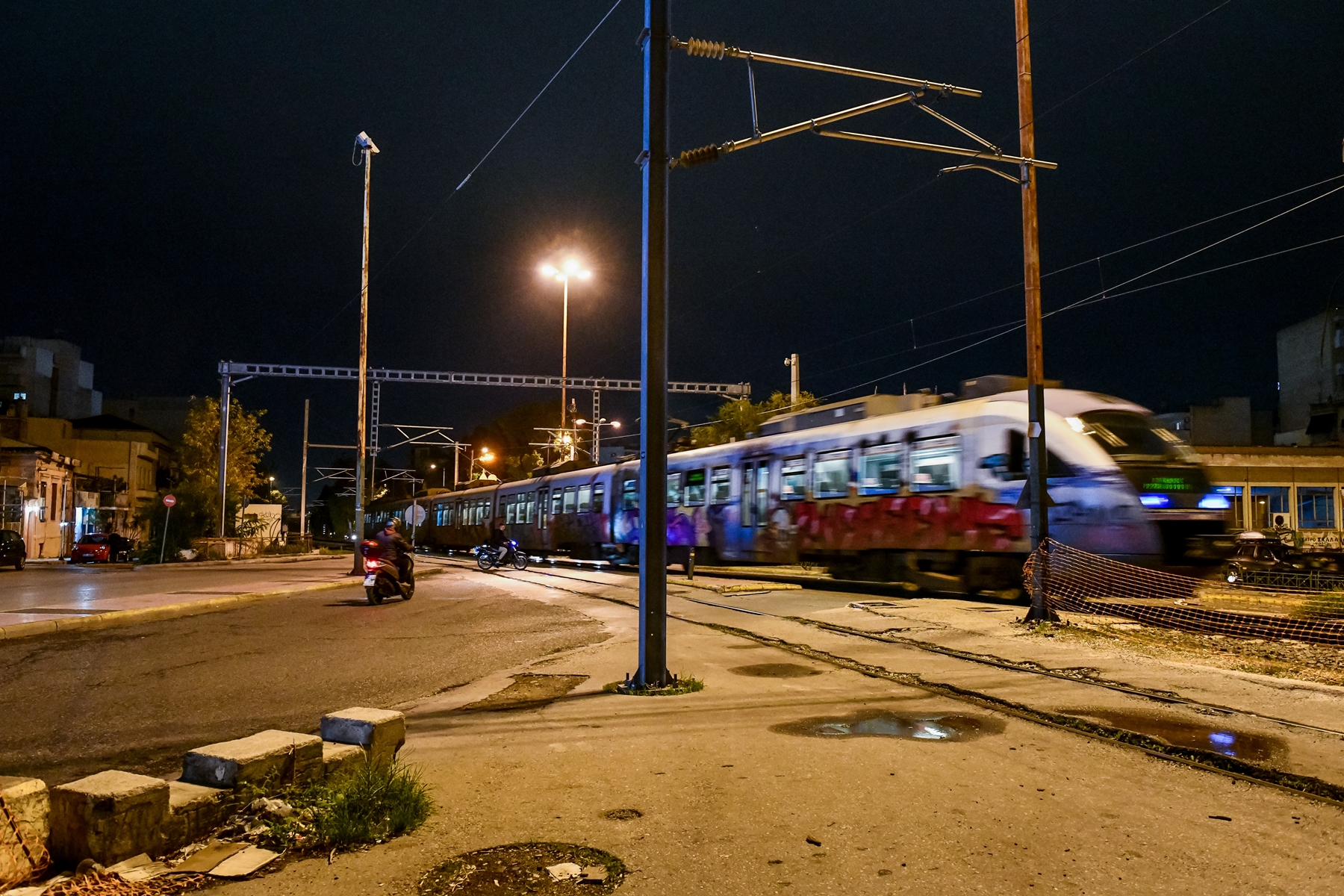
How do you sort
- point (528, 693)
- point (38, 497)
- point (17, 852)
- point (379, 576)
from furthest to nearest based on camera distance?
point (38, 497)
point (379, 576)
point (528, 693)
point (17, 852)

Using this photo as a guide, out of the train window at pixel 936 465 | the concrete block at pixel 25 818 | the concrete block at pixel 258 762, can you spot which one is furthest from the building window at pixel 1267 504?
the concrete block at pixel 25 818

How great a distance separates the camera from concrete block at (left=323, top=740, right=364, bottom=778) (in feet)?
15.3

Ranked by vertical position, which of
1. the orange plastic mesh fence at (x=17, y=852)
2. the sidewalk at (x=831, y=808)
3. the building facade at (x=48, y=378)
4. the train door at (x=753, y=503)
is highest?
the building facade at (x=48, y=378)

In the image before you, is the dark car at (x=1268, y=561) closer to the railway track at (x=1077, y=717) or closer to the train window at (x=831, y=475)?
the train window at (x=831, y=475)

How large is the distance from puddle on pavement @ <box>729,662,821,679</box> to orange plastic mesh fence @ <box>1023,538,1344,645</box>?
13.4 ft

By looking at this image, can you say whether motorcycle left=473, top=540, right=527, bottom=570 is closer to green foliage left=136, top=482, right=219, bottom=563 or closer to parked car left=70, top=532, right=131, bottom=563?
green foliage left=136, top=482, right=219, bottom=563

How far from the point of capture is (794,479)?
2033cm

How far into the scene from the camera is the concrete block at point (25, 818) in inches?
139

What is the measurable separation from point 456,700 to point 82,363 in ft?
262

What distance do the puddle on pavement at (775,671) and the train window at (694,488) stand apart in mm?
14929

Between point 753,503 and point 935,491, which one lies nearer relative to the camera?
point 935,491

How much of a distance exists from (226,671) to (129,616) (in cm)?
542

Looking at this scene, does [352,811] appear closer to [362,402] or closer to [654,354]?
[654,354]

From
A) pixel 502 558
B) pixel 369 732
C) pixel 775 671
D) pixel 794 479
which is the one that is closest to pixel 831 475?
pixel 794 479
